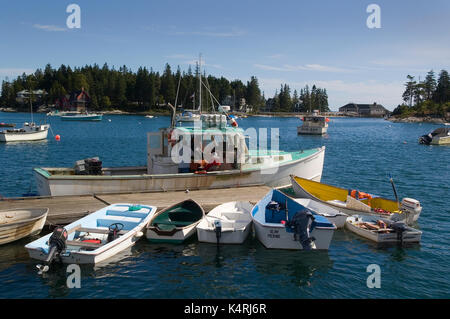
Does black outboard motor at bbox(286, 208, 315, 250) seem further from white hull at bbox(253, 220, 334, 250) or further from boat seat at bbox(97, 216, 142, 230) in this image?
boat seat at bbox(97, 216, 142, 230)

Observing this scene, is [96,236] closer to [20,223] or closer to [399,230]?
[20,223]

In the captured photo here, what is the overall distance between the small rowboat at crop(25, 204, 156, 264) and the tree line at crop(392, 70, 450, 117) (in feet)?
512

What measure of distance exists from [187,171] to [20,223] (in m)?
7.38

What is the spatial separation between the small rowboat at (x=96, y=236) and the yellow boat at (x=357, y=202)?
24.1ft

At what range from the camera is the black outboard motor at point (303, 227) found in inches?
453

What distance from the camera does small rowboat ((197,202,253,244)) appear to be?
12.5 m

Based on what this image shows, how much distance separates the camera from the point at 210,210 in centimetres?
1455

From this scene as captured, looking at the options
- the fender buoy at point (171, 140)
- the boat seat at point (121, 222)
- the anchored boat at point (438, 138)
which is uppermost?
the fender buoy at point (171, 140)

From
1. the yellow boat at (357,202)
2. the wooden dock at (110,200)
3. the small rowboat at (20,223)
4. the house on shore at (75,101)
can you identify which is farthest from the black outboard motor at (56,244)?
the house on shore at (75,101)

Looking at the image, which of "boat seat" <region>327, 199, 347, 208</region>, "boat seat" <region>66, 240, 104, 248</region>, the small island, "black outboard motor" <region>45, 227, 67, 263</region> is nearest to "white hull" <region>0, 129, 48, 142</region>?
"boat seat" <region>66, 240, 104, 248</region>

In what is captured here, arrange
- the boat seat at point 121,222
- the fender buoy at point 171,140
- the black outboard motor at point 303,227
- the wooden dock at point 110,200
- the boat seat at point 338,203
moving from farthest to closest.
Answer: the fender buoy at point 171,140 < the boat seat at point 338,203 < the wooden dock at point 110,200 < the boat seat at point 121,222 < the black outboard motor at point 303,227

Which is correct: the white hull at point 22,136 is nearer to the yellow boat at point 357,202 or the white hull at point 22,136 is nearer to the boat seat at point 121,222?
the boat seat at point 121,222
